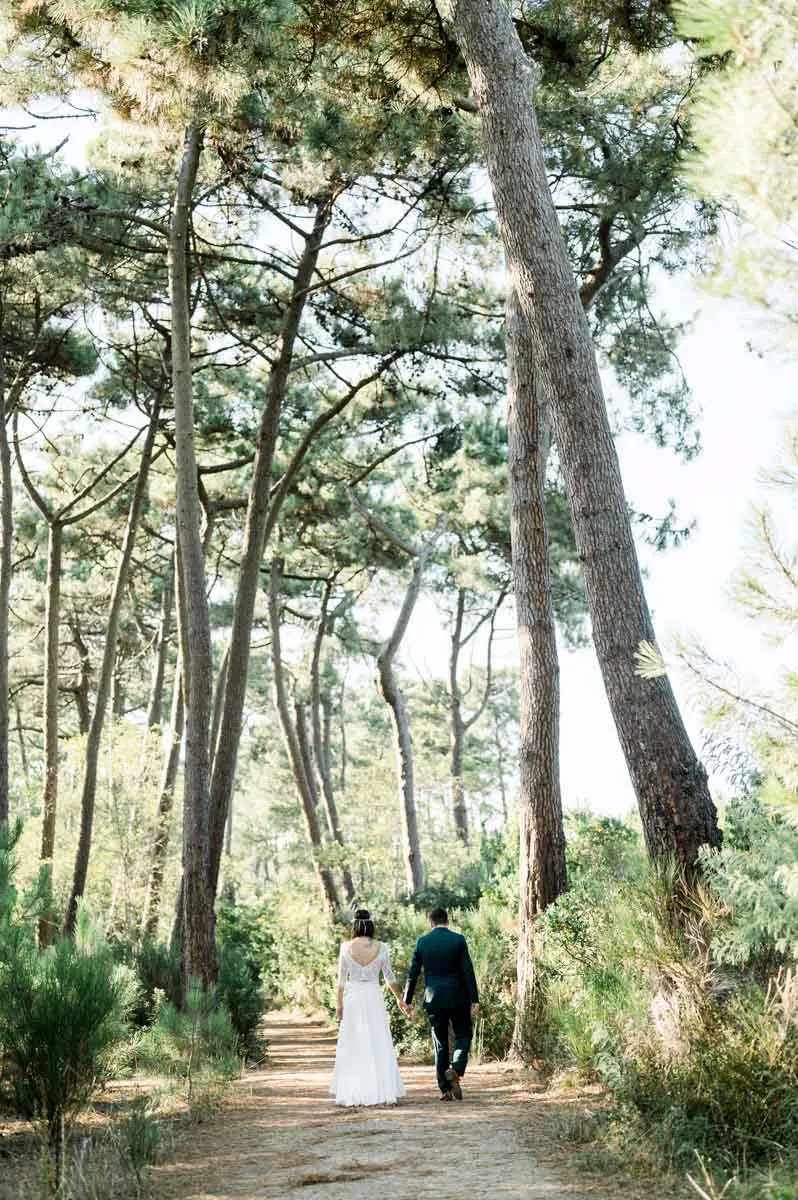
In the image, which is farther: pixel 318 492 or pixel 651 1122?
pixel 318 492

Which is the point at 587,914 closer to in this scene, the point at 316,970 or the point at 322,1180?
the point at 322,1180

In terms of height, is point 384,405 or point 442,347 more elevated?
point 384,405

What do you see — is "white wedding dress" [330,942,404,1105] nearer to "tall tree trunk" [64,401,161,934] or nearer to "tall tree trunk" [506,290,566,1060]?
"tall tree trunk" [506,290,566,1060]

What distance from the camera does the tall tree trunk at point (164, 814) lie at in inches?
693

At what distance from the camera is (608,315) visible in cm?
1211

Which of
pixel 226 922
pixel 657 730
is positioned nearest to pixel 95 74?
pixel 657 730

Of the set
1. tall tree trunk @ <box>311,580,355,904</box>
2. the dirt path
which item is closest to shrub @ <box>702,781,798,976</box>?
the dirt path

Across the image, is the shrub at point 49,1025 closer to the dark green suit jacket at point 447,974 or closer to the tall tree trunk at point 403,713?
the dark green suit jacket at point 447,974

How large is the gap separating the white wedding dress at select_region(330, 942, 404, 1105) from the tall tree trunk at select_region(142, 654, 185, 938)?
913 cm

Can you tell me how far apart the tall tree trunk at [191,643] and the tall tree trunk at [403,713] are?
639cm

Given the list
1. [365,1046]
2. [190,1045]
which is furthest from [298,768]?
[365,1046]

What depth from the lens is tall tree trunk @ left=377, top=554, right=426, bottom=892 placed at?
17609mm

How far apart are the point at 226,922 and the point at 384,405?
1070 centimetres

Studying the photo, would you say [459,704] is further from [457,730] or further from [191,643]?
[191,643]
